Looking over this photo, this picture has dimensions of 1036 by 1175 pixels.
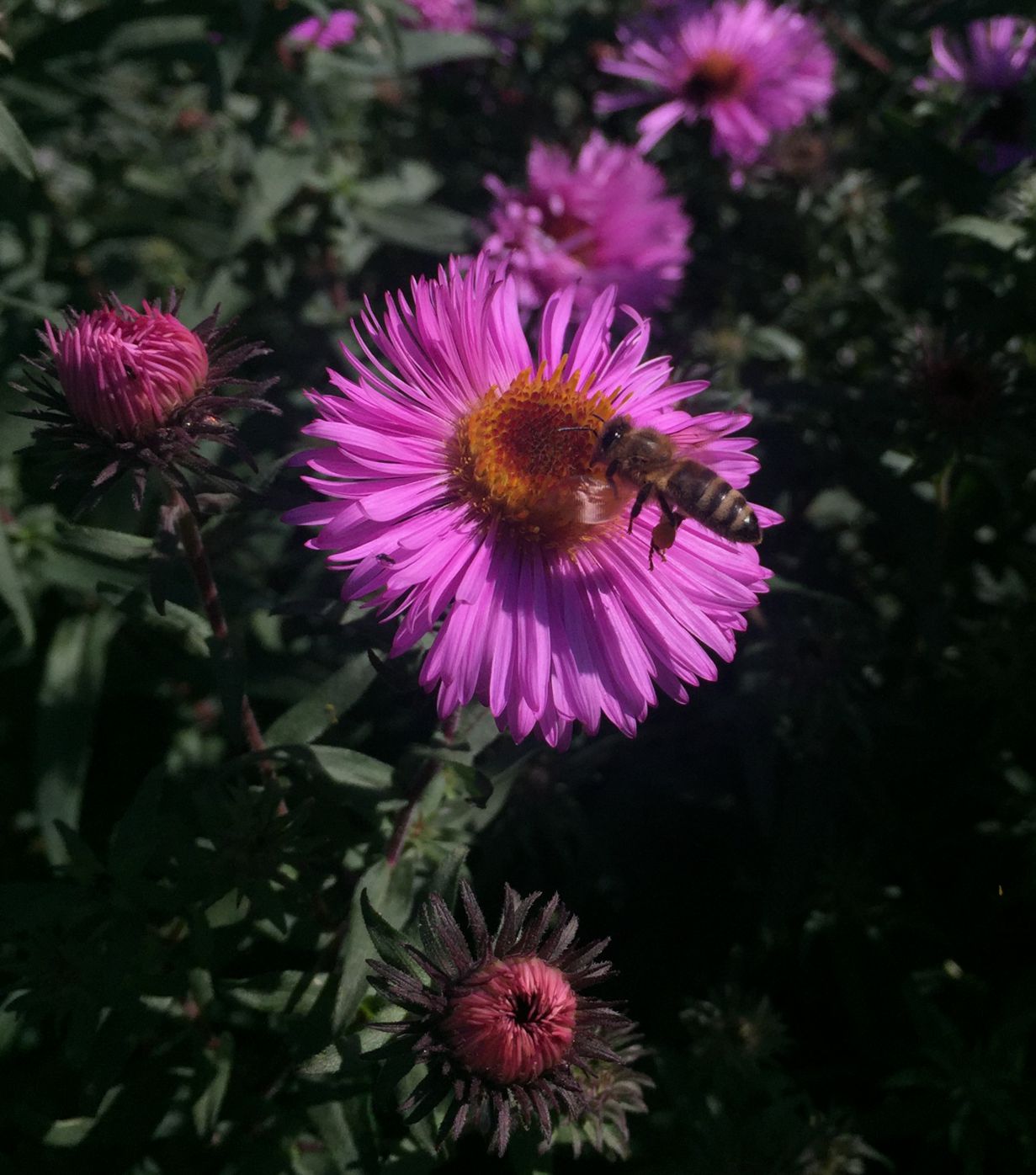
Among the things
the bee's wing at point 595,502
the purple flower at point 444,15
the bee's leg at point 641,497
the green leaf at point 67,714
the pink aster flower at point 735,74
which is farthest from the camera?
the purple flower at point 444,15

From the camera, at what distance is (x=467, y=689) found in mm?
1226

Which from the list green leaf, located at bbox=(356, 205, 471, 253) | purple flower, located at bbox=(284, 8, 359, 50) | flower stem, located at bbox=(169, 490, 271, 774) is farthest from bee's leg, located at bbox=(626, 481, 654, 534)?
purple flower, located at bbox=(284, 8, 359, 50)

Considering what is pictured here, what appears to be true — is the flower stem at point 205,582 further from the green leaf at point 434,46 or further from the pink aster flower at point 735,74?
the pink aster flower at point 735,74

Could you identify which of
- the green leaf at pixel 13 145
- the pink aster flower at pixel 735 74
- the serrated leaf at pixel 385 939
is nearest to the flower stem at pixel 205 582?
the serrated leaf at pixel 385 939

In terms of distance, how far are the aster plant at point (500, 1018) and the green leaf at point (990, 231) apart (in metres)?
1.48

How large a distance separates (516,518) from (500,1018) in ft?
2.21

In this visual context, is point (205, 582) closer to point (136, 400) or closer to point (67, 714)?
point (136, 400)

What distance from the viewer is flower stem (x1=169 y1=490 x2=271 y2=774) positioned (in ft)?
4.28

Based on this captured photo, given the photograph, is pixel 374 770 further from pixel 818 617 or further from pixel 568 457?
pixel 818 617

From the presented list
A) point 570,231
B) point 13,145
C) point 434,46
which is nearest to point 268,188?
point 434,46

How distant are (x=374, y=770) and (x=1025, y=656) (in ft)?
4.02

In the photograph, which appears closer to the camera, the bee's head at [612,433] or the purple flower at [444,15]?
the bee's head at [612,433]

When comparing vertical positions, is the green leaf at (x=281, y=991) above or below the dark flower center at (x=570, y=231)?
below

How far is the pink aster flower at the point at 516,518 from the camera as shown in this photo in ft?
4.15
